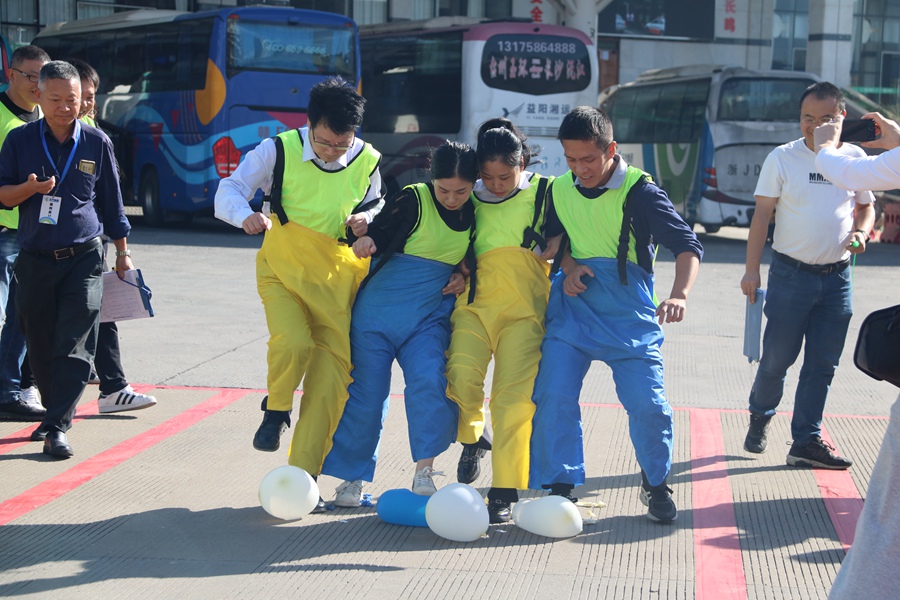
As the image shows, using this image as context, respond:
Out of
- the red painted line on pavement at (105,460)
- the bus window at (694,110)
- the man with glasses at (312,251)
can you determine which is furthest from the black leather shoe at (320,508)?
the bus window at (694,110)

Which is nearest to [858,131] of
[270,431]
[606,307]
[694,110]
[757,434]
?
[606,307]

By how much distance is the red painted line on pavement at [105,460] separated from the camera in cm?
457

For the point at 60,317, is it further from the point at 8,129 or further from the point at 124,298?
the point at 8,129

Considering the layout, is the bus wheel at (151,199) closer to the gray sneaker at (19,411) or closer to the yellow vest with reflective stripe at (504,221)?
the gray sneaker at (19,411)

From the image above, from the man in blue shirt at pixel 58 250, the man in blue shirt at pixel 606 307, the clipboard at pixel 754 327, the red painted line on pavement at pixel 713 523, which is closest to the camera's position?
the red painted line on pavement at pixel 713 523

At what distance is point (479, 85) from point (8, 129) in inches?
504

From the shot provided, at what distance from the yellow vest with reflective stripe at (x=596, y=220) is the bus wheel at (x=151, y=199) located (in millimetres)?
14462

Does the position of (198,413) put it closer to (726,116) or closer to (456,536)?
(456,536)

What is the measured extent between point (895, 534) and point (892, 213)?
1694cm

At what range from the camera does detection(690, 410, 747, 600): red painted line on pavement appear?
3.80 m

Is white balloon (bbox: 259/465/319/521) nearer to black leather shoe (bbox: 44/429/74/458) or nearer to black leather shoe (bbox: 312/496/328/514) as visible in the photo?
black leather shoe (bbox: 312/496/328/514)

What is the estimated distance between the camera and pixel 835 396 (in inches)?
276

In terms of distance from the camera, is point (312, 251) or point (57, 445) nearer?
point (312, 251)

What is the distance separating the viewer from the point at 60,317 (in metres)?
5.22
